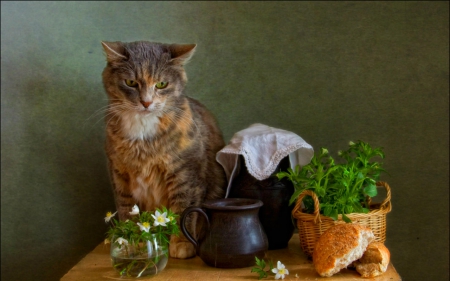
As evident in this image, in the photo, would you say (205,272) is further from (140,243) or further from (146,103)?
(146,103)

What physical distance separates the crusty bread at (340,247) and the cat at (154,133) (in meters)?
0.40

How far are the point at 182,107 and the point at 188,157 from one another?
15cm

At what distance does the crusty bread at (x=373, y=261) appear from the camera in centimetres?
110

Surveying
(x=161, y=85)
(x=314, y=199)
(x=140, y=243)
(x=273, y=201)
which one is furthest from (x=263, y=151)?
(x=140, y=243)

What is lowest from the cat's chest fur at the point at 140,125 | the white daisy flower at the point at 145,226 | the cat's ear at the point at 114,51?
the white daisy flower at the point at 145,226

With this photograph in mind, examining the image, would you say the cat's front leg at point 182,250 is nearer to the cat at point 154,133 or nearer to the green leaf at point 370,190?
the cat at point 154,133

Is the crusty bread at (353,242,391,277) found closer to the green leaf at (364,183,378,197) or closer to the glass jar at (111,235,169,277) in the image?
the green leaf at (364,183,378,197)

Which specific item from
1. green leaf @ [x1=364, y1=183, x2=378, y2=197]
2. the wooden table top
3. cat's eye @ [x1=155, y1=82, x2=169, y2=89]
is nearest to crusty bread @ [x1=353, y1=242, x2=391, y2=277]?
the wooden table top

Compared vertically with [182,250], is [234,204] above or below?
above

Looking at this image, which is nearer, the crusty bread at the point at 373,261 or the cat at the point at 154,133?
the crusty bread at the point at 373,261

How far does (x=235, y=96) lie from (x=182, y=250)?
2.10 feet

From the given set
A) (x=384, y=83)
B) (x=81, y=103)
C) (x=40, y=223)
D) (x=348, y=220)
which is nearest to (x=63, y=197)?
(x=40, y=223)

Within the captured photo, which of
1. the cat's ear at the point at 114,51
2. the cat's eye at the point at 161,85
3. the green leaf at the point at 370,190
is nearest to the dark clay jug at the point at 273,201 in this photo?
the green leaf at the point at 370,190

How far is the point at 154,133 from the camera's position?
1.36 m
